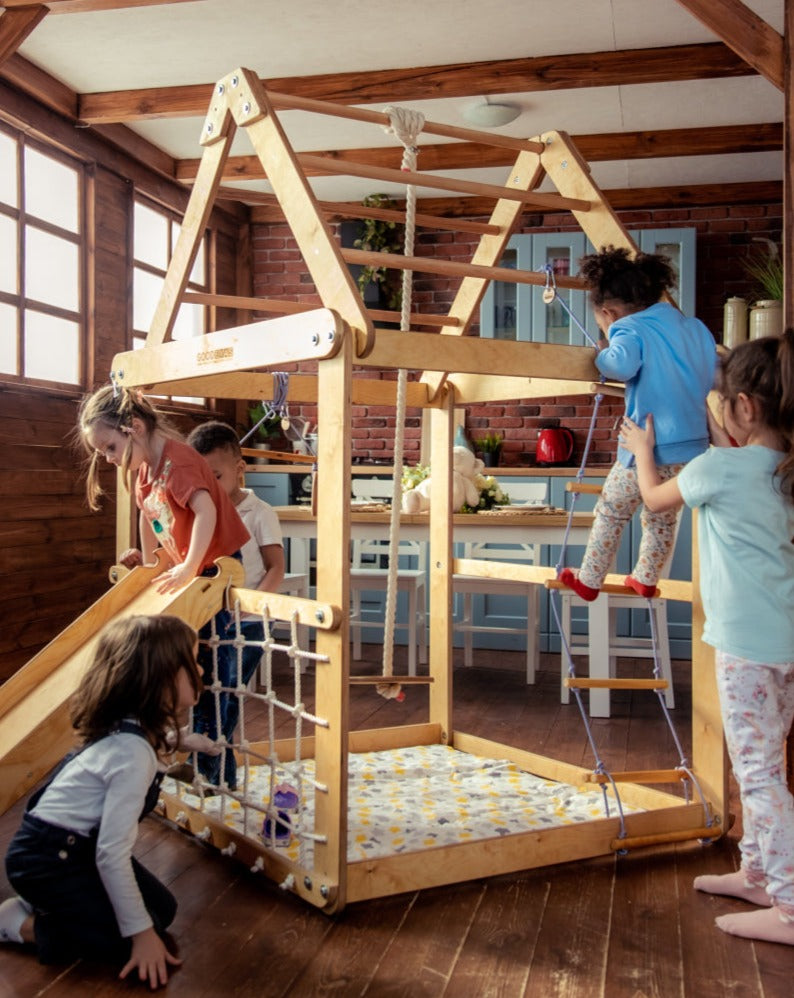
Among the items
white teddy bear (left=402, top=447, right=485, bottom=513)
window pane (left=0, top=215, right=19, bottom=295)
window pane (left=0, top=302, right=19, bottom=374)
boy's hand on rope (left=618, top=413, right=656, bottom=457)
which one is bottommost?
white teddy bear (left=402, top=447, right=485, bottom=513)

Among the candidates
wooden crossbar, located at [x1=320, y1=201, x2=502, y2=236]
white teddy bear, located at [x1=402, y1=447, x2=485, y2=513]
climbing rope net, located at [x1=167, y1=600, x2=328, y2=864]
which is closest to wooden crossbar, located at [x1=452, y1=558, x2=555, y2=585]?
climbing rope net, located at [x1=167, y1=600, x2=328, y2=864]

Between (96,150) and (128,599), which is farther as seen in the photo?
(96,150)

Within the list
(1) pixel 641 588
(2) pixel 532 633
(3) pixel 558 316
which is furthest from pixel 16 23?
(3) pixel 558 316

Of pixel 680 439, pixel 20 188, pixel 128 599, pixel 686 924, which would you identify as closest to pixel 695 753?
pixel 686 924

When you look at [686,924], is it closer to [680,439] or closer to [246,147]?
[680,439]

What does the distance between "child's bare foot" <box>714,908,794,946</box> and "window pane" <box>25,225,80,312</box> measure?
4.21 metres

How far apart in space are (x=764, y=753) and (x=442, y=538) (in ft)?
4.83

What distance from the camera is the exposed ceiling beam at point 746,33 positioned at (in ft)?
10.5

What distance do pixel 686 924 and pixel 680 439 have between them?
108cm

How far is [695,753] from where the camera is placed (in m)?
2.82

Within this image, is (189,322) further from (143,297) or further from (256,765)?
(256,765)

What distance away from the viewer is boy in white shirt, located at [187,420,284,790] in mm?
3160

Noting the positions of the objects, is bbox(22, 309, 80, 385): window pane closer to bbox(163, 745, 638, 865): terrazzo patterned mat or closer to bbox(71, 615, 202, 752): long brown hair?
bbox(163, 745, 638, 865): terrazzo patterned mat

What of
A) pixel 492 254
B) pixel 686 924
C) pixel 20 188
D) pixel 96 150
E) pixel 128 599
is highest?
pixel 96 150
